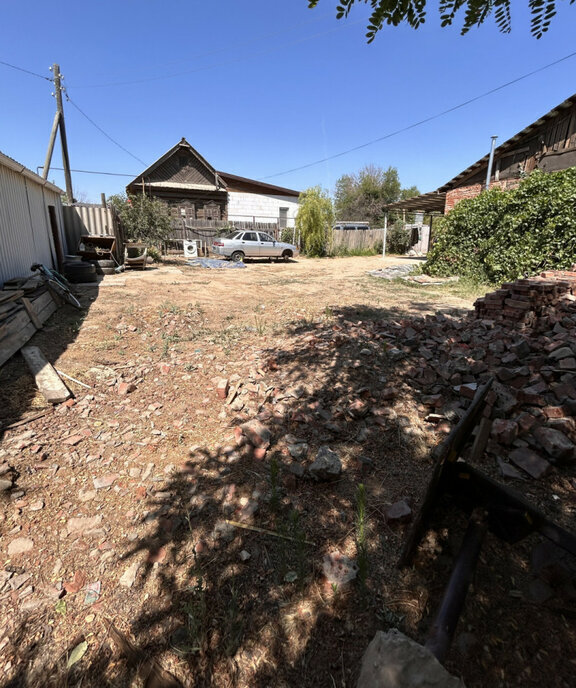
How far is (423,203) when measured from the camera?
65.8ft

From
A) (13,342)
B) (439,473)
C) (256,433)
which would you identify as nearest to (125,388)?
(256,433)

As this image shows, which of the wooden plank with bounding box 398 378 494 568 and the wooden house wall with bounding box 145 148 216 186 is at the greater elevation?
the wooden house wall with bounding box 145 148 216 186

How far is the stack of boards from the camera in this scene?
4.39 m

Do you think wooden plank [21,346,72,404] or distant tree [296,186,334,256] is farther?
distant tree [296,186,334,256]

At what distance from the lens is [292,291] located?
32.8 feet

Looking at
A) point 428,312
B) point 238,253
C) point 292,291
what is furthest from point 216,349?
point 238,253

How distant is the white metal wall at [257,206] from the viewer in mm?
28688

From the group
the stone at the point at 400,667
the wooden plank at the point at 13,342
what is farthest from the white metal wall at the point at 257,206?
the stone at the point at 400,667

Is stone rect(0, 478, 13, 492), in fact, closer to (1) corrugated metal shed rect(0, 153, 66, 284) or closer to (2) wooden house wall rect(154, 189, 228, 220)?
(1) corrugated metal shed rect(0, 153, 66, 284)

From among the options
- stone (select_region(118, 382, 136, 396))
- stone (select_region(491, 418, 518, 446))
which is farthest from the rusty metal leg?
stone (select_region(118, 382, 136, 396))

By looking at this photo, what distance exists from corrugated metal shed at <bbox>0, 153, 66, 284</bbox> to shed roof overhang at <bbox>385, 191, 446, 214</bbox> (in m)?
15.7

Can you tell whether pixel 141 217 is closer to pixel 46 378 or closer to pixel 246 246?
pixel 246 246

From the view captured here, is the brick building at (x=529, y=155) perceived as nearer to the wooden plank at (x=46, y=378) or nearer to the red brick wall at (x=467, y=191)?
the red brick wall at (x=467, y=191)

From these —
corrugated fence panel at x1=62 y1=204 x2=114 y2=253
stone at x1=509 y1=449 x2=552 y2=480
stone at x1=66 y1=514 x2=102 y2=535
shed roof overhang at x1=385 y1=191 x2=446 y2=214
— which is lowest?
stone at x1=66 y1=514 x2=102 y2=535
